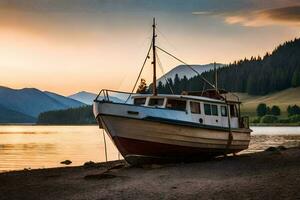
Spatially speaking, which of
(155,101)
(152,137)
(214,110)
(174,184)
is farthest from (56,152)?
(174,184)

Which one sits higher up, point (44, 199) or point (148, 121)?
point (148, 121)

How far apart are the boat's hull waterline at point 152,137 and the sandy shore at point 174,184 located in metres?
1.73

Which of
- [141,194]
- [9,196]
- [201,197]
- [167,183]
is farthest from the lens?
[167,183]

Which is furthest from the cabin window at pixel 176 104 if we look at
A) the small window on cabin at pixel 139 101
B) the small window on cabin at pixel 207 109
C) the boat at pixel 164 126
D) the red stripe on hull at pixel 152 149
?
the red stripe on hull at pixel 152 149

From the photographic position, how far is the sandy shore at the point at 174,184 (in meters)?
18.1

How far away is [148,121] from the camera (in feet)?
95.6

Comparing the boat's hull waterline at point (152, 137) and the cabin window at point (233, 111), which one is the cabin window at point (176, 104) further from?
the cabin window at point (233, 111)

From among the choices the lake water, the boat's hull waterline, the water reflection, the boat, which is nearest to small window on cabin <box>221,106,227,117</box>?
the boat

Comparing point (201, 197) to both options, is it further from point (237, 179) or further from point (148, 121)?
point (148, 121)

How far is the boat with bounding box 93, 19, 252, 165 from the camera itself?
29.2 m

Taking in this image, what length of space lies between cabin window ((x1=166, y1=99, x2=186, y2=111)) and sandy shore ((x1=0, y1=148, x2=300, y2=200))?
4095 millimetres

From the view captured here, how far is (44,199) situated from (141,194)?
3.71 metres

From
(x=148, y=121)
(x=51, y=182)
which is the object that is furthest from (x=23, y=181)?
(x=148, y=121)

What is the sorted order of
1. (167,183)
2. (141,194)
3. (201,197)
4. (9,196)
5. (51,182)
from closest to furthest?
(201,197), (141,194), (9,196), (167,183), (51,182)
